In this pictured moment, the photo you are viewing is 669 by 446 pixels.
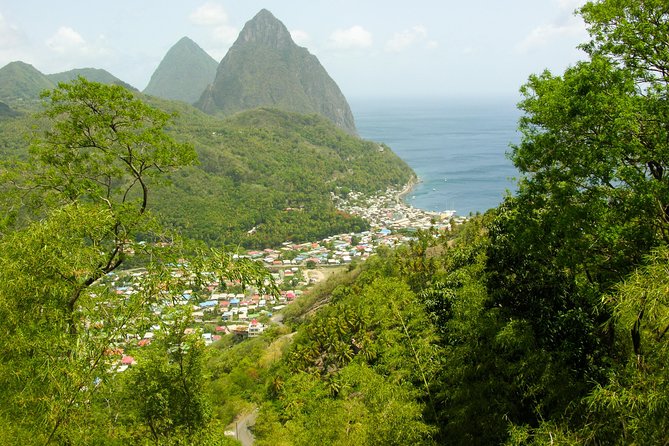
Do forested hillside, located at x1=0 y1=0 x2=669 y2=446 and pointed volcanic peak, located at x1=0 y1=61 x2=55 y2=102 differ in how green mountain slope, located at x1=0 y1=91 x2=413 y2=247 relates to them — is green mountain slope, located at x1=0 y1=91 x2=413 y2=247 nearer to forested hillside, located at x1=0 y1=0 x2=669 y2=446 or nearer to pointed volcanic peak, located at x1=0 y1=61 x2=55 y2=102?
forested hillside, located at x1=0 y1=0 x2=669 y2=446

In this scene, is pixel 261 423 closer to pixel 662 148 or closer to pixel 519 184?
pixel 519 184

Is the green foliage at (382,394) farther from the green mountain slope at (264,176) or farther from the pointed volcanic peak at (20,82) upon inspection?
the pointed volcanic peak at (20,82)

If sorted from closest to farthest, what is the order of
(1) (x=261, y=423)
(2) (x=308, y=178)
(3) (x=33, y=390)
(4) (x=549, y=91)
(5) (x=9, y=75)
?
(3) (x=33, y=390) → (4) (x=549, y=91) → (1) (x=261, y=423) → (2) (x=308, y=178) → (5) (x=9, y=75)

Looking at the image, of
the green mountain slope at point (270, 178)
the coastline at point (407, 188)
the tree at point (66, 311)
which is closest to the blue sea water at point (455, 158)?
the coastline at point (407, 188)

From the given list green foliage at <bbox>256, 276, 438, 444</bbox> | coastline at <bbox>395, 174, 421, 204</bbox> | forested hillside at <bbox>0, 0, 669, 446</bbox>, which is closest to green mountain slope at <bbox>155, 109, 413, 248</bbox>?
coastline at <bbox>395, 174, 421, 204</bbox>

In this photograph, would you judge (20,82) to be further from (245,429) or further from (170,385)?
(170,385)

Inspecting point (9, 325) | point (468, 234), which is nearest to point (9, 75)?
point (468, 234)
